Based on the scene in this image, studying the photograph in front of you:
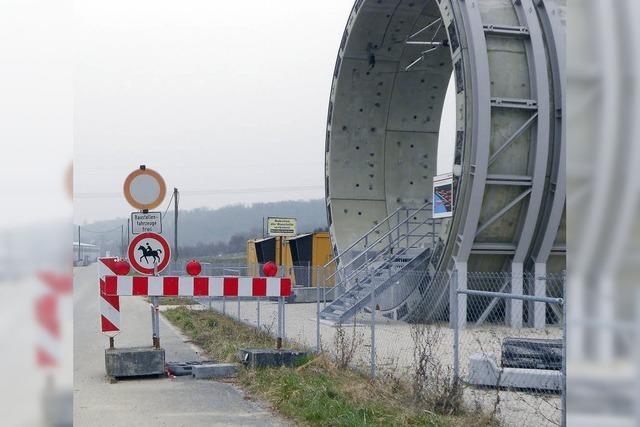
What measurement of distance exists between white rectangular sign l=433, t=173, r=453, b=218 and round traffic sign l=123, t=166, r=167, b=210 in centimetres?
652

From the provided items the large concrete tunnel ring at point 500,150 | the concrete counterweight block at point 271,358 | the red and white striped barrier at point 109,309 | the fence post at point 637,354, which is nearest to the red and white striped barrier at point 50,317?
the fence post at point 637,354

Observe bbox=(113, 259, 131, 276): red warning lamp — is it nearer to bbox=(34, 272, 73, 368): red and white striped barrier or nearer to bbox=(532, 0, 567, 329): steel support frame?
bbox=(532, 0, 567, 329): steel support frame

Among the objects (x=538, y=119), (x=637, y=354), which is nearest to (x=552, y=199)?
(x=538, y=119)

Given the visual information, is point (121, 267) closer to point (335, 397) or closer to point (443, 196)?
point (335, 397)

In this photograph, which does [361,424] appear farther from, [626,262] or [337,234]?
[337,234]

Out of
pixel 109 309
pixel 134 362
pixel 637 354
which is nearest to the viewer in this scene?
pixel 637 354

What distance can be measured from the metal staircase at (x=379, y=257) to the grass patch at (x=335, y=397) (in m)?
5.80

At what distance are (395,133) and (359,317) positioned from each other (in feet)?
18.1

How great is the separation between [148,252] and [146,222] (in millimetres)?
366

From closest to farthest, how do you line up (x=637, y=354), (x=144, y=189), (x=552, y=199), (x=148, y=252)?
(x=637, y=354)
(x=144, y=189)
(x=148, y=252)
(x=552, y=199)

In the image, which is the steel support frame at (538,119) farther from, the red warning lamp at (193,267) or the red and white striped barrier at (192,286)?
the red warning lamp at (193,267)

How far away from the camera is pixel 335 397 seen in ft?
22.6

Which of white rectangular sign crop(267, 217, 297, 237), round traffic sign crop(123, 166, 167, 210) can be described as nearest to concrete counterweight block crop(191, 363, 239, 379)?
round traffic sign crop(123, 166, 167, 210)

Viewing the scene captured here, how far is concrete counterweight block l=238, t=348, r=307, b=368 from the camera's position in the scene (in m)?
8.69
